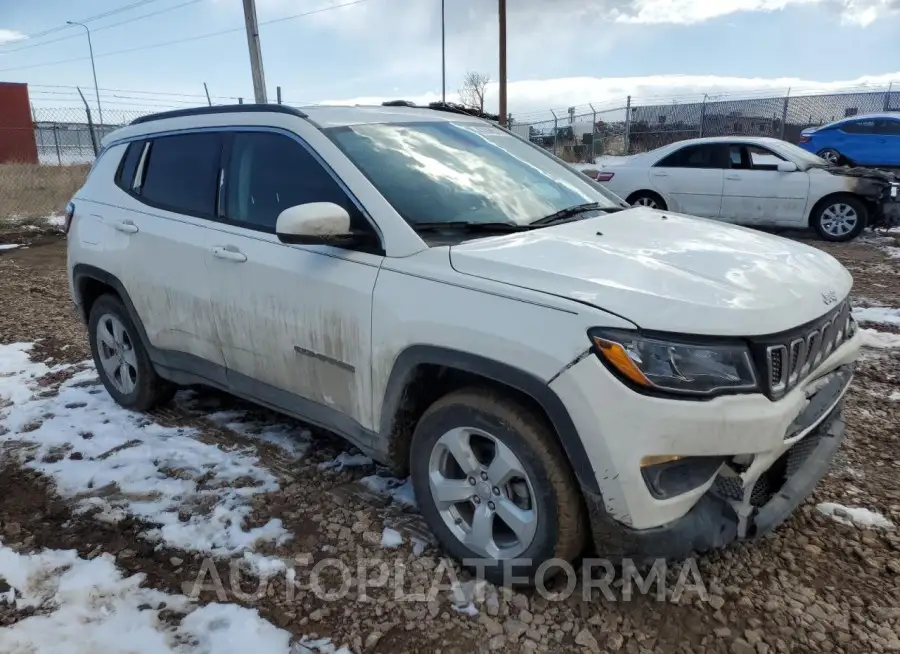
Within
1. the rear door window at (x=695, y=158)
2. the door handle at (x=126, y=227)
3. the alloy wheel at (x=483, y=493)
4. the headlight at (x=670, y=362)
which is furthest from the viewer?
the rear door window at (x=695, y=158)

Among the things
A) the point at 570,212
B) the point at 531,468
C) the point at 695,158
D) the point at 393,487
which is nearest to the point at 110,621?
the point at 393,487

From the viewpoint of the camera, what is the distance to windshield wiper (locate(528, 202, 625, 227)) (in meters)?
3.05

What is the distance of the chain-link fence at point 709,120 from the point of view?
77.0ft

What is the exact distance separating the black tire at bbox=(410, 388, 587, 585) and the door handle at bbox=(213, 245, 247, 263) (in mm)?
1284

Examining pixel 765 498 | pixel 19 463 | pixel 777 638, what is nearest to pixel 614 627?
pixel 777 638

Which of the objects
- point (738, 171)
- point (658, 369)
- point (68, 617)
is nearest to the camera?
point (658, 369)

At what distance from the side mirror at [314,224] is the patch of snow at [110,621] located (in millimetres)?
1436

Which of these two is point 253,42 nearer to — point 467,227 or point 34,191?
point 34,191

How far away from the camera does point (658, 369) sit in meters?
2.09

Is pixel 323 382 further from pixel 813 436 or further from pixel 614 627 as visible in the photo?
pixel 813 436

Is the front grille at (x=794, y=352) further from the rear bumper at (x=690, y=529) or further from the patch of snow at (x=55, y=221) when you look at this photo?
the patch of snow at (x=55, y=221)

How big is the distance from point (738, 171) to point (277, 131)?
8.94m

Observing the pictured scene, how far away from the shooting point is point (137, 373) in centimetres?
424

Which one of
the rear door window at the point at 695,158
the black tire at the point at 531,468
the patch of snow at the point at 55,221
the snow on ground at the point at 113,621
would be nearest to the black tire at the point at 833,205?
the rear door window at the point at 695,158
